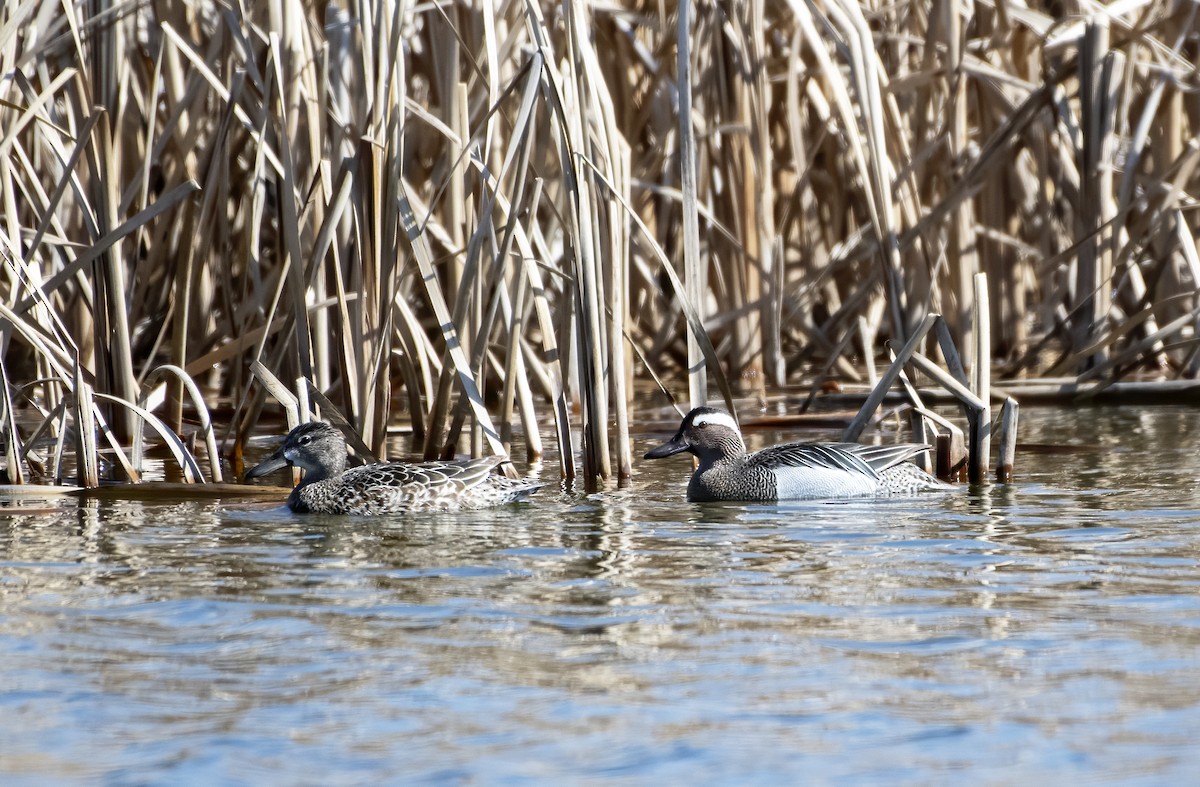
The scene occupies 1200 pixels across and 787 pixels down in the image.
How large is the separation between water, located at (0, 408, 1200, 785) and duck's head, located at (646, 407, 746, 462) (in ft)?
3.12

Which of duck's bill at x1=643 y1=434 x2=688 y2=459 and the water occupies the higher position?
duck's bill at x1=643 y1=434 x2=688 y2=459

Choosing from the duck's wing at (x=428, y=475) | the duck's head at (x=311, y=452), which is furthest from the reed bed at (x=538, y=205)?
the duck's wing at (x=428, y=475)

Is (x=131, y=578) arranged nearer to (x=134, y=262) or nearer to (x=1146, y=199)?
(x=134, y=262)

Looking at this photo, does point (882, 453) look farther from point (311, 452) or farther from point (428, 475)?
point (311, 452)

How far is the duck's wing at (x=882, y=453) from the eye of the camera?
7562 mm

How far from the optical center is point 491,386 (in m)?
10.6

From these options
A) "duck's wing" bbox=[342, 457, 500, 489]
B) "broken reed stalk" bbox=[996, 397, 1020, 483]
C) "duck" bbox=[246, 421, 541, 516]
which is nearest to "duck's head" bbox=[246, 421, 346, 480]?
"duck" bbox=[246, 421, 541, 516]

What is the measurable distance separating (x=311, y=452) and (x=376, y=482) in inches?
14.8

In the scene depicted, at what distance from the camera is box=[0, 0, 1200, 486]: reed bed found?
24.8 feet

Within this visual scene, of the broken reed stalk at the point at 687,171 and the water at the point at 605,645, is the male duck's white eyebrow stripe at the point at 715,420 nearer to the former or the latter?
the broken reed stalk at the point at 687,171

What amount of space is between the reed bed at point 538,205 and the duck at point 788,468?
0.21 metres

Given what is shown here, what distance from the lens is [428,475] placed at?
23.9 ft

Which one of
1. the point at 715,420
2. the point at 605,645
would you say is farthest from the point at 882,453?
the point at 605,645

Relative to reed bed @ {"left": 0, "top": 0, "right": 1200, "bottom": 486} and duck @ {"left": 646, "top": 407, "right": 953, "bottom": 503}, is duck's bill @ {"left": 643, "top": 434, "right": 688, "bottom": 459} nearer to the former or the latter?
duck @ {"left": 646, "top": 407, "right": 953, "bottom": 503}
